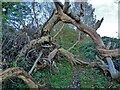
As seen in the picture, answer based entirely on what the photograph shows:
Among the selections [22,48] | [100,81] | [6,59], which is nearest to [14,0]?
[22,48]

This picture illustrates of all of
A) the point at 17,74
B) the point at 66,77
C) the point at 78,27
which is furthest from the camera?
the point at 66,77

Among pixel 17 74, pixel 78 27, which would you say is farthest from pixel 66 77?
pixel 78 27

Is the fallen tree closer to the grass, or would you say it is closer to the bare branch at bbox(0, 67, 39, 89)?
the bare branch at bbox(0, 67, 39, 89)

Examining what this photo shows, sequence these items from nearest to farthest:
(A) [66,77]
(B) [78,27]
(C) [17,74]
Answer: (B) [78,27] < (C) [17,74] < (A) [66,77]

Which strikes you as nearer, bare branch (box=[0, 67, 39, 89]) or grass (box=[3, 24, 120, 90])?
bare branch (box=[0, 67, 39, 89])

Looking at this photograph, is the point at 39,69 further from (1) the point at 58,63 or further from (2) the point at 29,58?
(1) the point at 58,63

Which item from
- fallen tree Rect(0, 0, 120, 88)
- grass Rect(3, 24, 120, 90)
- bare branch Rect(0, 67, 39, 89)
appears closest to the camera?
fallen tree Rect(0, 0, 120, 88)

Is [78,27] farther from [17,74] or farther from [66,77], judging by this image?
[66,77]

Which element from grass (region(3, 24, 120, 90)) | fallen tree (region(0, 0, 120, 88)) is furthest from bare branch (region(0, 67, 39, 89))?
grass (region(3, 24, 120, 90))

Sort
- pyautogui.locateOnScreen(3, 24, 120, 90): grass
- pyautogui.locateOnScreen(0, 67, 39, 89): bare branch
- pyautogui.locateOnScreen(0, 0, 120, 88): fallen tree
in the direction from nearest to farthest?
pyautogui.locateOnScreen(0, 0, 120, 88): fallen tree
pyautogui.locateOnScreen(0, 67, 39, 89): bare branch
pyautogui.locateOnScreen(3, 24, 120, 90): grass

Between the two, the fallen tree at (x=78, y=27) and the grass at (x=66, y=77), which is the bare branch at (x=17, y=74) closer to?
the fallen tree at (x=78, y=27)

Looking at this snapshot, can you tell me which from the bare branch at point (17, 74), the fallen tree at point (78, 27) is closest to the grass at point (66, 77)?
the fallen tree at point (78, 27)

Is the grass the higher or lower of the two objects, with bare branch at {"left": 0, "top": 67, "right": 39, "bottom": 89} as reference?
lower

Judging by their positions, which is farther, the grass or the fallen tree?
the grass
